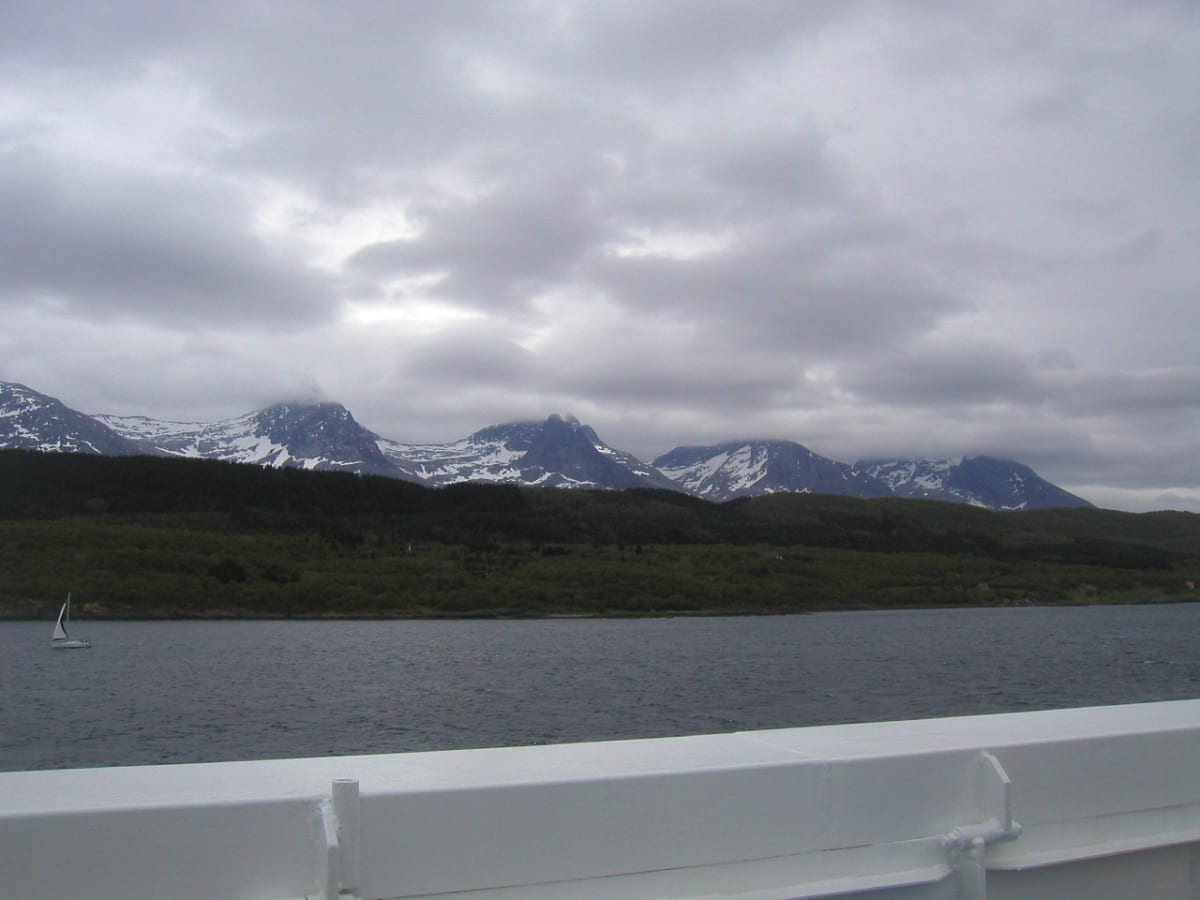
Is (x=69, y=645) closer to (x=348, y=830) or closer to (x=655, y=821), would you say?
(x=348, y=830)

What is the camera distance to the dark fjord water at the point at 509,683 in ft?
142

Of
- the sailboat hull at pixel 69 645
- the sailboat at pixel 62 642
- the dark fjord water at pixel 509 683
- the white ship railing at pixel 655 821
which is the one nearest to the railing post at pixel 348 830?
the white ship railing at pixel 655 821

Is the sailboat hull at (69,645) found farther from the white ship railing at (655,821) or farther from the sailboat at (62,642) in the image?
the white ship railing at (655,821)

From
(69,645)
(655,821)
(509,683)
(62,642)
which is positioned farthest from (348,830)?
(62,642)

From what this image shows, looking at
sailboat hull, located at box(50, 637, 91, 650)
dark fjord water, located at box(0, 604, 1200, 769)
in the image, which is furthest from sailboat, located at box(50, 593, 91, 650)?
dark fjord water, located at box(0, 604, 1200, 769)

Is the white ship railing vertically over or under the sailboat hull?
over

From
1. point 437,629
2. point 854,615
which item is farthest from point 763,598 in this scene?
point 437,629

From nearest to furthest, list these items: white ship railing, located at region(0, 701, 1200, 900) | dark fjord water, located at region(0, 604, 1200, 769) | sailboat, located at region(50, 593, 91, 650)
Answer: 1. white ship railing, located at region(0, 701, 1200, 900)
2. dark fjord water, located at region(0, 604, 1200, 769)
3. sailboat, located at region(50, 593, 91, 650)

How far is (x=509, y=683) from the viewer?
64.9 meters

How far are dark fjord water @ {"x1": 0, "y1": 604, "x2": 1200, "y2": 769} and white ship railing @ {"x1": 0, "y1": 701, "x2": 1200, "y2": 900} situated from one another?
1371 inches

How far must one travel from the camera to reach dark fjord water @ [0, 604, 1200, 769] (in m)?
43.4

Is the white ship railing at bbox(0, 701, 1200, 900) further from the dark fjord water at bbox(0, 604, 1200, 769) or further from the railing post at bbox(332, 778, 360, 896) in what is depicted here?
the dark fjord water at bbox(0, 604, 1200, 769)

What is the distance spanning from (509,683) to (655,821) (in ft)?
206

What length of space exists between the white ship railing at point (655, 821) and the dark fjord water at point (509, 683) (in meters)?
34.8
